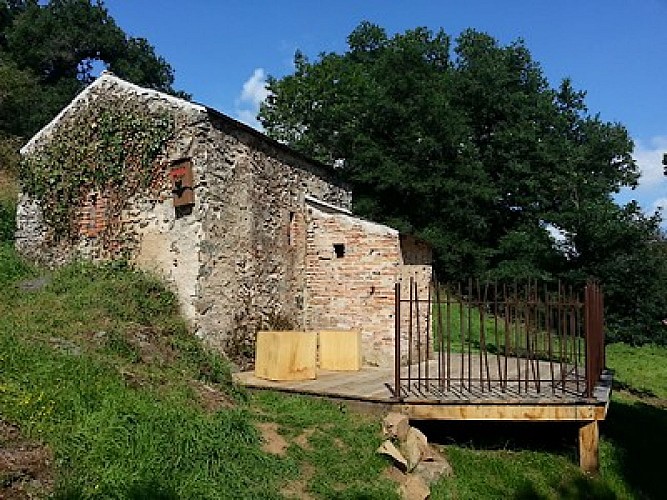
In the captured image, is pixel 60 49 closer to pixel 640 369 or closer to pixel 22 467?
pixel 640 369

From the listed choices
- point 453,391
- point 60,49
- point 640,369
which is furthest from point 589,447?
point 60,49

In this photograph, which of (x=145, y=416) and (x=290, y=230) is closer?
(x=145, y=416)

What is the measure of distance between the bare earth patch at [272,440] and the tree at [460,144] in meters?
15.5

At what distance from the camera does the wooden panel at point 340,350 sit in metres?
11.2

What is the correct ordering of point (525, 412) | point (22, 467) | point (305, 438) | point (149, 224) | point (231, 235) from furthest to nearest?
point (149, 224) → point (231, 235) → point (525, 412) → point (305, 438) → point (22, 467)

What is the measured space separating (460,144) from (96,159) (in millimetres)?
19037

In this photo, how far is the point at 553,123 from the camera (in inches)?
1200

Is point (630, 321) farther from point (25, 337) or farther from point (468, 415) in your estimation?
point (25, 337)

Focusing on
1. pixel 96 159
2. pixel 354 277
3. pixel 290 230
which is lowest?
pixel 354 277

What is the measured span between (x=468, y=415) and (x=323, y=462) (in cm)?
221

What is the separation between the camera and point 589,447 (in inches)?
313

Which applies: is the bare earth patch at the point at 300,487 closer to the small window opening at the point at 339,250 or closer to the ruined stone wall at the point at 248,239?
the ruined stone wall at the point at 248,239

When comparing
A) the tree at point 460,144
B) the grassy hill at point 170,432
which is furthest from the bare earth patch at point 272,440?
the tree at point 460,144

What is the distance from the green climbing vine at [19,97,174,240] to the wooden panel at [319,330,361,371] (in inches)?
168
